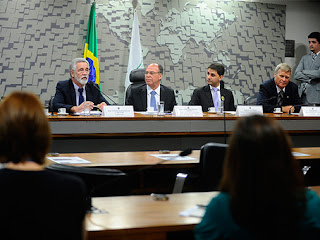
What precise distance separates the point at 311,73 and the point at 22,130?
6814 millimetres

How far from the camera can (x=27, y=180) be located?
140 centimetres

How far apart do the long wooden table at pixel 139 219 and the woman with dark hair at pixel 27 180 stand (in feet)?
0.90

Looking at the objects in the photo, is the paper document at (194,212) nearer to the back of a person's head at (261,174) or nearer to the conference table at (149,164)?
the back of a person's head at (261,174)

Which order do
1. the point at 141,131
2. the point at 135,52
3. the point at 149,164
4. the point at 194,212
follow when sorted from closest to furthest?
the point at 194,212, the point at 149,164, the point at 141,131, the point at 135,52

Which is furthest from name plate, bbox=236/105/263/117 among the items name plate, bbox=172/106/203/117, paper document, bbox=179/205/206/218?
paper document, bbox=179/205/206/218

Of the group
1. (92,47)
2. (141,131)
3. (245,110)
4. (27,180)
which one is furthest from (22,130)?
(92,47)

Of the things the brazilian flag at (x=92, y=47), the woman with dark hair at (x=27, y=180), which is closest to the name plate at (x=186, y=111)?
the brazilian flag at (x=92, y=47)

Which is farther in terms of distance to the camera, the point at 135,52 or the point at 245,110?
the point at 135,52

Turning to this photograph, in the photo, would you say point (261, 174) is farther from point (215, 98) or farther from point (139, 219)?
point (215, 98)

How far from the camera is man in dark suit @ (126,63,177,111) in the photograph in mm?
5777

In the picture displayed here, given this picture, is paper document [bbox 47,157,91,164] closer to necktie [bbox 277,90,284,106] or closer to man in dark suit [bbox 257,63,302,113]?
man in dark suit [bbox 257,63,302,113]

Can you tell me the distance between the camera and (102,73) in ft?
24.0

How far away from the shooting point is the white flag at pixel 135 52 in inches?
285

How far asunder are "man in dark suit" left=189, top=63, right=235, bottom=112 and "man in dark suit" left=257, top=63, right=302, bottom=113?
40 centimetres
